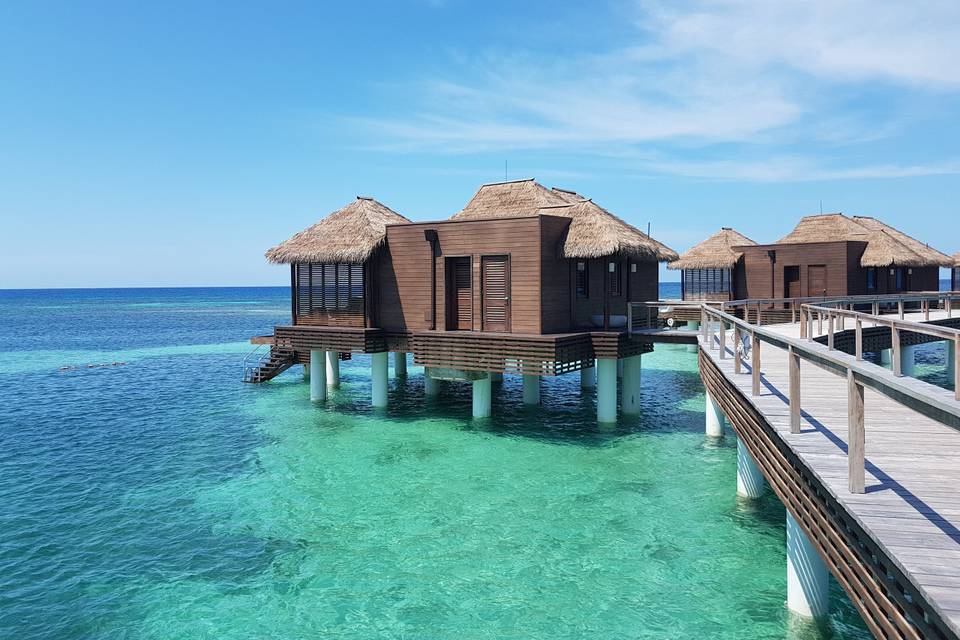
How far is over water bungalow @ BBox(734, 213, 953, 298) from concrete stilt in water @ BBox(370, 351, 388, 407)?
64.0 ft

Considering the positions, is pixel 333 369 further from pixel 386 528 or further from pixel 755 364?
pixel 755 364

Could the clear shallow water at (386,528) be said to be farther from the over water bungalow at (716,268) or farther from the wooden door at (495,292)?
the over water bungalow at (716,268)

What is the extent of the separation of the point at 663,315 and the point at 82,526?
1954 centimetres

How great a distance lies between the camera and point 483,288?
19531 mm

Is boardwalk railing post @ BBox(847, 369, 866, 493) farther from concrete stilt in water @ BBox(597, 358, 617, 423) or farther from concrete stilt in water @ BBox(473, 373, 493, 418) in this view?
concrete stilt in water @ BBox(473, 373, 493, 418)

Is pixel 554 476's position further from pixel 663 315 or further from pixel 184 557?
pixel 663 315

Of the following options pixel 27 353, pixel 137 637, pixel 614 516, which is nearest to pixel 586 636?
pixel 614 516

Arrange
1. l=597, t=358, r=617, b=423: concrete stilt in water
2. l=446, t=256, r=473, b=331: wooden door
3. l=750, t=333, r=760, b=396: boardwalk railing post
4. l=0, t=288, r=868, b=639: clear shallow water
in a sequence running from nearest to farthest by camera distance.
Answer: l=0, t=288, r=868, b=639: clear shallow water, l=750, t=333, r=760, b=396: boardwalk railing post, l=597, t=358, r=617, b=423: concrete stilt in water, l=446, t=256, r=473, b=331: wooden door

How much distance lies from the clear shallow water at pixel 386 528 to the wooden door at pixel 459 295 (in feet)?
10.6

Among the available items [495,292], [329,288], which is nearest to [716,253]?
[495,292]

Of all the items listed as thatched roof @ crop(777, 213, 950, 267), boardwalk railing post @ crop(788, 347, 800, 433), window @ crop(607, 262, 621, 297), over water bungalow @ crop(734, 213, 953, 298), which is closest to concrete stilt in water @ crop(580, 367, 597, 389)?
window @ crop(607, 262, 621, 297)

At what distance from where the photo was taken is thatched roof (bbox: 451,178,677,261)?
18.9 meters

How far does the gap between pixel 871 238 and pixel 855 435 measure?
31.1m

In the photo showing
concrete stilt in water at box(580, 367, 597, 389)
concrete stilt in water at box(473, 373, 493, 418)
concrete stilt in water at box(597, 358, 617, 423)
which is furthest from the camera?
concrete stilt in water at box(580, 367, 597, 389)
